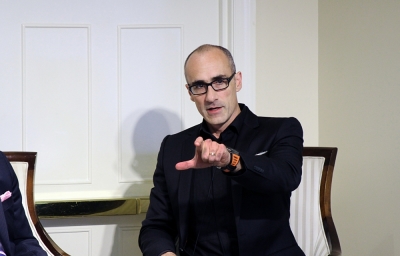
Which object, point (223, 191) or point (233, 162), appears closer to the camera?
point (233, 162)

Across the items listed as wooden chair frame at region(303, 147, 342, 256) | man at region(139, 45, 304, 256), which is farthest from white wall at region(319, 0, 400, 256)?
man at region(139, 45, 304, 256)

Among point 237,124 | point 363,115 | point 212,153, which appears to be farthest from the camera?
point 363,115

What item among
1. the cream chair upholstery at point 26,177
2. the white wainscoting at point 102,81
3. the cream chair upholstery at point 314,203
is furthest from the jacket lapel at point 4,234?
the cream chair upholstery at point 314,203

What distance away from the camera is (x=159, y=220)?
2004 mm

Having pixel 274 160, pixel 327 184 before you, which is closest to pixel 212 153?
pixel 274 160

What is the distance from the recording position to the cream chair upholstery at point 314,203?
2207 mm

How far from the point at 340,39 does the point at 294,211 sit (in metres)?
0.93

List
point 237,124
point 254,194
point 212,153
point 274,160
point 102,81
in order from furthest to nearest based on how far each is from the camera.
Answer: point 102,81 < point 237,124 < point 254,194 < point 274,160 < point 212,153

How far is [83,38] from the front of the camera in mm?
2676

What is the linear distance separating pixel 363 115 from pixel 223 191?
94cm

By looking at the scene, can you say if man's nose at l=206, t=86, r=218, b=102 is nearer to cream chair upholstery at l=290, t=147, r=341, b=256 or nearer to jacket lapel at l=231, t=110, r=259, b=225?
jacket lapel at l=231, t=110, r=259, b=225

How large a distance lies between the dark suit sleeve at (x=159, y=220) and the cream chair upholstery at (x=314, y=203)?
1.93ft

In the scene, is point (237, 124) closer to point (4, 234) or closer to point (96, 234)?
point (4, 234)

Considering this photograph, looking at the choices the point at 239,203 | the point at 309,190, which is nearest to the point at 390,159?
the point at 309,190
